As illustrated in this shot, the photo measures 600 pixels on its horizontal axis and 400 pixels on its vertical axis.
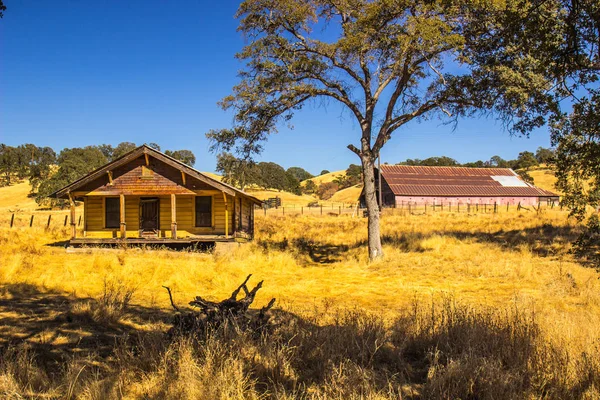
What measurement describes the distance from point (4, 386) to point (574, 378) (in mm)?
5530

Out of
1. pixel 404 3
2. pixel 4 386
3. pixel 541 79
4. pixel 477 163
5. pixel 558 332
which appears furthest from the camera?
pixel 477 163

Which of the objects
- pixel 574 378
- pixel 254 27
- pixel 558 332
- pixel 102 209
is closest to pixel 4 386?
pixel 574 378

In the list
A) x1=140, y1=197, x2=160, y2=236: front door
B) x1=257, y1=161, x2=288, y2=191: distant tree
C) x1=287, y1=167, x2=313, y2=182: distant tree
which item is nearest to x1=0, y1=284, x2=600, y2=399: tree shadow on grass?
x1=140, y1=197, x2=160, y2=236: front door

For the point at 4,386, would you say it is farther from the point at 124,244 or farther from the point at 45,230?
the point at 45,230

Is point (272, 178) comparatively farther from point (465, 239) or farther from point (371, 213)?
point (371, 213)

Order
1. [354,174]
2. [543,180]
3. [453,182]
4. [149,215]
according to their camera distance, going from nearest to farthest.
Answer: [149,215] < [453,182] < [543,180] < [354,174]

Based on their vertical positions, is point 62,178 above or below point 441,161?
below

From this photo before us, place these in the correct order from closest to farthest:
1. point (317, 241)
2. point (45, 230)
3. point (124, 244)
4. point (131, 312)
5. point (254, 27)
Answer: point (131, 312) < point (254, 27) < point (124, 244) < point (317, 241) < point (45, 230)

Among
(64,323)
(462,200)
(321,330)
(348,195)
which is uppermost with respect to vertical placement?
(348,195)

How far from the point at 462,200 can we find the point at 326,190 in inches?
2230

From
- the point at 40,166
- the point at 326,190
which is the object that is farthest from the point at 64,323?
the point at 326,190

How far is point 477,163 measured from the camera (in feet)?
410

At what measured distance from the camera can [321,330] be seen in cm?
622

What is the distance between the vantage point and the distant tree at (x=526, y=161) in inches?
4567
